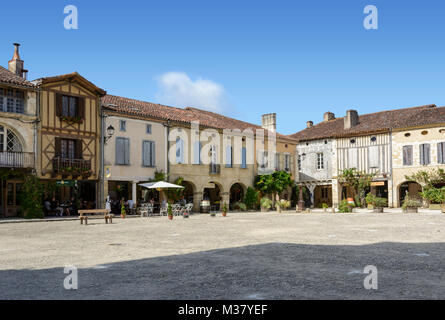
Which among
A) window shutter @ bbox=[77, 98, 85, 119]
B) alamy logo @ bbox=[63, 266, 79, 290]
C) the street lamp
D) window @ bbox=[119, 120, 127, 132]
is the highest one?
window shutter @ bbox=[77, 98, 85, 119]

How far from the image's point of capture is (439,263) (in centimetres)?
686

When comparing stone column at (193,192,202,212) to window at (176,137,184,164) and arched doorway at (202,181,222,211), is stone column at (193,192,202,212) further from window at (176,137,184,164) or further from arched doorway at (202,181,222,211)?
arched doorway at (202,181,222,211)

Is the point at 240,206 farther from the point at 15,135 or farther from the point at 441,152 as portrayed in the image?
the point at 15,135

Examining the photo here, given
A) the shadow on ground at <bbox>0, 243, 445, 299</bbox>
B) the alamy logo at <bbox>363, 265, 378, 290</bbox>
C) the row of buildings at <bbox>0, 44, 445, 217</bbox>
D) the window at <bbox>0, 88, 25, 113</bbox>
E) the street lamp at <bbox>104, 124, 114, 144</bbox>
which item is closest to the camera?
the shadow on ground at <bbox>0, 243, 445, 299</bbox>

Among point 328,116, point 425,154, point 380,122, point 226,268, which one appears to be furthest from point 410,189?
point 226,268

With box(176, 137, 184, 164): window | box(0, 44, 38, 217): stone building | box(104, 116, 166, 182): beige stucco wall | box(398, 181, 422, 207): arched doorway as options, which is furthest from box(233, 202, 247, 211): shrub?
box(0, 44, 38, 217): stone building

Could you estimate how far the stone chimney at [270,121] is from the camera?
3641 cm

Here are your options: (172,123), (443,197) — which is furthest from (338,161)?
(172,123)

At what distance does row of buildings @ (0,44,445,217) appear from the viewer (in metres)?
22.2

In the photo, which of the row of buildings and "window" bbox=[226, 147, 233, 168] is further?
"window" bbox=[226, 147, 233, 168]

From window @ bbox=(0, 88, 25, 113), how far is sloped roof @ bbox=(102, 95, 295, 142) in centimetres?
423

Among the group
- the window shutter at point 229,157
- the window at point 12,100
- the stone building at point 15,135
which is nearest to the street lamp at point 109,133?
the stone building at point 15,135
